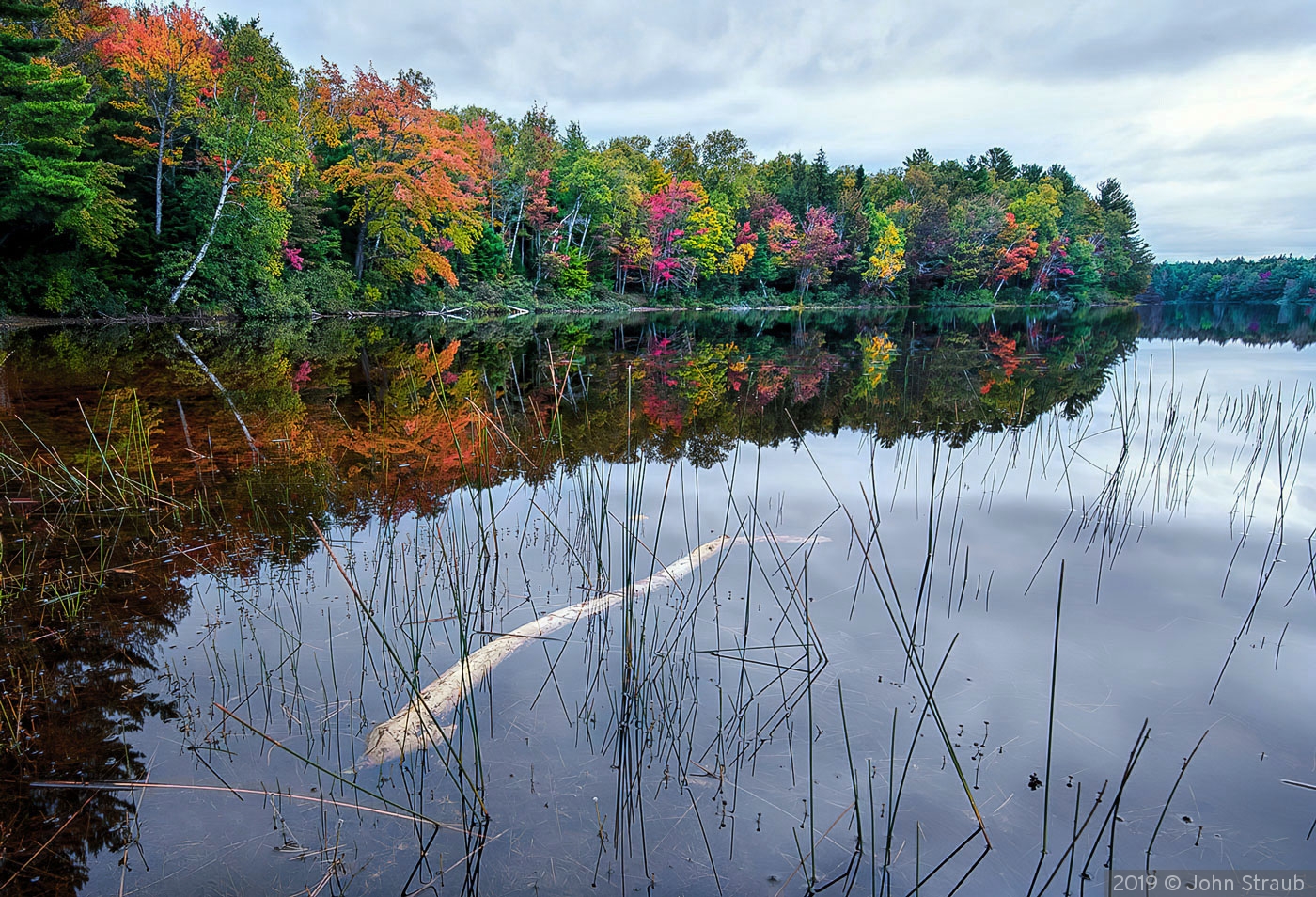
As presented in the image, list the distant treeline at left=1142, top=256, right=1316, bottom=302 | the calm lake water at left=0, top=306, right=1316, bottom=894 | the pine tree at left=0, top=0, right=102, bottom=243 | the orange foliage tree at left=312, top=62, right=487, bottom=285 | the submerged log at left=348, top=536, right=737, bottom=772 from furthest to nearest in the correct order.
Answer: the distant treeline at left=1142, top=256, right=1316, bottom=302 < the orange foliage tree at left=312, top=62, right=487, bottom=285 < the pine tree at left=0, top=0, right=102, bottom=243 < the submerged log at left=348, top=536, right=737, bottom=772 < the calm lake water at left=0, top=306, right=1316, bottom=894

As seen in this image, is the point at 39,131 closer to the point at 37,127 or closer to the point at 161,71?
the point at 37,127

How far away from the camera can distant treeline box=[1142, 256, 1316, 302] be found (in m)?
65.1

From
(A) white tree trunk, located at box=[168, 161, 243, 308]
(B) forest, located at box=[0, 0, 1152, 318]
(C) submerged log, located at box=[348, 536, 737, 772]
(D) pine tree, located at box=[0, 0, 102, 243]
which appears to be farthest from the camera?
(A) white tree trunk, located at box=[168, 161, 243, 308]

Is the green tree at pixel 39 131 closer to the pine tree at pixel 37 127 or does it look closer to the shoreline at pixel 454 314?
the pine tree at pixel 37 127

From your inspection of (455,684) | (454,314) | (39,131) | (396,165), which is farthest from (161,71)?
(455,684)

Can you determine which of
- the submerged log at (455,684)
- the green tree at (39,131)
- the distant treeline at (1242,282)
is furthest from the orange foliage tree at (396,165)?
the distant treeline at (1242,282)

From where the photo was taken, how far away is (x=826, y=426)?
8773 mm

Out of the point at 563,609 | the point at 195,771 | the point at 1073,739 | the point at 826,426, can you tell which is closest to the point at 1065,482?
the point at 826,426

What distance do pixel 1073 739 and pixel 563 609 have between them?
2.33 metres

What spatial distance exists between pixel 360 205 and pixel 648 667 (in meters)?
26.5

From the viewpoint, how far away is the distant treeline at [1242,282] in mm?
65125

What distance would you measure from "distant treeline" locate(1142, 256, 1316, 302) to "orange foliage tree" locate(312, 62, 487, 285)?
223 feet

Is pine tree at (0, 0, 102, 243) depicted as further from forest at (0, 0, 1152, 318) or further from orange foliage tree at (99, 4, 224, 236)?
orange foliage tree at (99, 4, 224, 236)

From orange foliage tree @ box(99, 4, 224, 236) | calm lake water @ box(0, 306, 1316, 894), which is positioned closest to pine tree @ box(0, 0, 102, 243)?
orange foliage tree @ box(99, 4, 224, 236)
